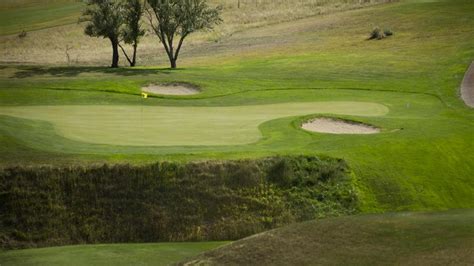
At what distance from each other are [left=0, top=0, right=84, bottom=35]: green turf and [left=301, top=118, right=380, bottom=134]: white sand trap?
192ft

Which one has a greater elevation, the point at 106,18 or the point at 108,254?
the point at 106,18

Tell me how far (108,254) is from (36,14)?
7712cm

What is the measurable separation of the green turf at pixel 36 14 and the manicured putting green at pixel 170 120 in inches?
2002

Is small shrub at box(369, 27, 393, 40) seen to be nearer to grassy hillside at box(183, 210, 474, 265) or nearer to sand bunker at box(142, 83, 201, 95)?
sand bunker at box(142, 83, 201, 95)

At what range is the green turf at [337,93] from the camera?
2633 centimetres

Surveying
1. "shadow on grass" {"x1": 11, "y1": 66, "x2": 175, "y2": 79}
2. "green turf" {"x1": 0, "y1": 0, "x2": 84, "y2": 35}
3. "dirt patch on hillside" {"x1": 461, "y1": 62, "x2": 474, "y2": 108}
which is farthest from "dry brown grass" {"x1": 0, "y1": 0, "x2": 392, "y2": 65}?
"dirt patch on hillside" {"x1": 461, "y1": 62, "x2": 474, "y2": 108}

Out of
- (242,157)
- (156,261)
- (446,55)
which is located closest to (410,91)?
(446,55)

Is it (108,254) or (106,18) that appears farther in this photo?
(106,18)

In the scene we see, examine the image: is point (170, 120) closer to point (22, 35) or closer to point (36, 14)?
point (22, 35)

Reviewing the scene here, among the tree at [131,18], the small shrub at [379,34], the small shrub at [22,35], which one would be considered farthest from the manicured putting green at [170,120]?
the small shrub at [22,35]

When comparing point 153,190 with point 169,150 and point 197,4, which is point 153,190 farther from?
point 197,4

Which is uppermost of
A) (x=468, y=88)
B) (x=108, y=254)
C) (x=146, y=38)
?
(x=146, y=38)

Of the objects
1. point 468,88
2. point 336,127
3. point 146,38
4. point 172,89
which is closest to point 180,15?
point 172,89

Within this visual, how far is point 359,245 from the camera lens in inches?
771
